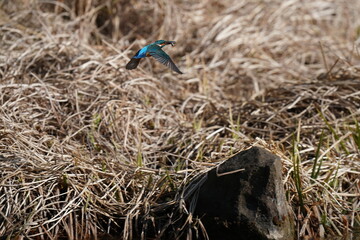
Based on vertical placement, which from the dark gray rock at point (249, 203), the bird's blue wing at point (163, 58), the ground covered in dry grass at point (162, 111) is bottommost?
the ground covered in dry grass at point (162, 111)

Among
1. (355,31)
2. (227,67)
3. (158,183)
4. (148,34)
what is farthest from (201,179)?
(355,31)

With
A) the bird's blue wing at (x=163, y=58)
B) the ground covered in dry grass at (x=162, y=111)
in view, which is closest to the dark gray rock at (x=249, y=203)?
the ground covered in dry grass at (x=162, y=111)

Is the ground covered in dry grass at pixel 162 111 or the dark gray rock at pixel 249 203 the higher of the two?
the dark gray rock at pixel 249 203

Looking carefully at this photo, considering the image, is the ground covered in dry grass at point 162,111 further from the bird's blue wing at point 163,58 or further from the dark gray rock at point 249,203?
the bird's blue wing at point 163,58

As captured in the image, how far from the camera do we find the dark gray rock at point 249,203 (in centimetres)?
287

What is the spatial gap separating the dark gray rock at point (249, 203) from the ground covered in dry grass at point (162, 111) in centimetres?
11

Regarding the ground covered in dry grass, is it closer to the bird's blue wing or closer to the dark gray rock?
the dark gray rock

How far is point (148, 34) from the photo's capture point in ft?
18.3

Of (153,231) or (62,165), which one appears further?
(62,165)

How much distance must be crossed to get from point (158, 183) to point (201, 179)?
0.28m

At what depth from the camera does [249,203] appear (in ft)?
9.51

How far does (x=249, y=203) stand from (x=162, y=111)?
61.0 inches

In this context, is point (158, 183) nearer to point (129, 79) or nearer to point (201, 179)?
point (201, 179)

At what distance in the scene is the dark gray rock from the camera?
Answer: 9.42 ft
